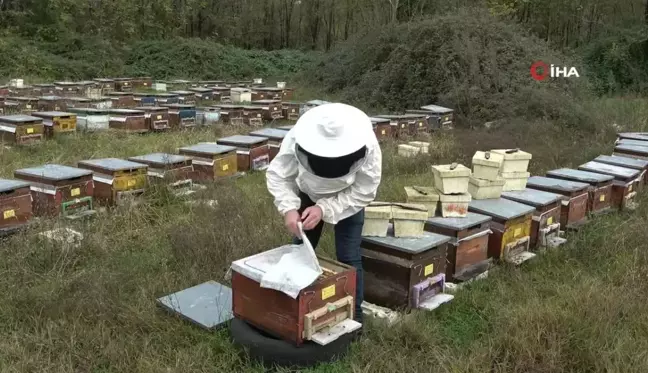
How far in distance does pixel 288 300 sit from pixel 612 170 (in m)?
4.32

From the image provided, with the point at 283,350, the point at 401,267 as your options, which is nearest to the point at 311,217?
the point at 283,350

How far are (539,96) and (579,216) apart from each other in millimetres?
5729

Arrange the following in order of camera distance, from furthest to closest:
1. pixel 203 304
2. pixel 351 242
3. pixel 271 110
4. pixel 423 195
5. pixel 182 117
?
pixel 271 110 → pixel 182 117 → pixel 423 195 → pixel 203 304 → pixel 351 242

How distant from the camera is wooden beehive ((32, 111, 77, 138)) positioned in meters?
8.05

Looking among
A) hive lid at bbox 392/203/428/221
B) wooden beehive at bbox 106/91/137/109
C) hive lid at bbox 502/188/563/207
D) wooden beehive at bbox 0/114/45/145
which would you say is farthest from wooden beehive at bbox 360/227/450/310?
wooden beehive at bbox 106/91/137/109

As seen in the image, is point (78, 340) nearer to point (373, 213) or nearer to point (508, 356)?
point (373, 213)

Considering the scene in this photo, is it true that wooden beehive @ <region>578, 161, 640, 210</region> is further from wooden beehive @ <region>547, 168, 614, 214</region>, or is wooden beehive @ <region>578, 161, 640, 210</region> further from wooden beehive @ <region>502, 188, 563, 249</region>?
wooden beehive @ <region>502, 188, 563, 249</region>

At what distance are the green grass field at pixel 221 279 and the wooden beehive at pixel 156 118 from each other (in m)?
3.88

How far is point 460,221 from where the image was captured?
154 inches

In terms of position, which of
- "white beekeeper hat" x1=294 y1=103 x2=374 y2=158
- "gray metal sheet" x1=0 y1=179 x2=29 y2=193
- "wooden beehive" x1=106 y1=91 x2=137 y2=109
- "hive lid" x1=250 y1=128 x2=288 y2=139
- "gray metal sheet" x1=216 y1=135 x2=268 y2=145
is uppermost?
"white beekeeper hat" x1=294 y1=103 x2=374 y2=158

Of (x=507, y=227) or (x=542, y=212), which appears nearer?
(x=507, y=227)

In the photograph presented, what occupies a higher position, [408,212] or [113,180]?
[408,212]

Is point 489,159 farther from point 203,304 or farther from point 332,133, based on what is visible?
point 203,304

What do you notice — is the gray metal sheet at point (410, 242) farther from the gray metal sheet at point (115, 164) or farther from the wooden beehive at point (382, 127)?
the wooden beehive at point (382, 127)
